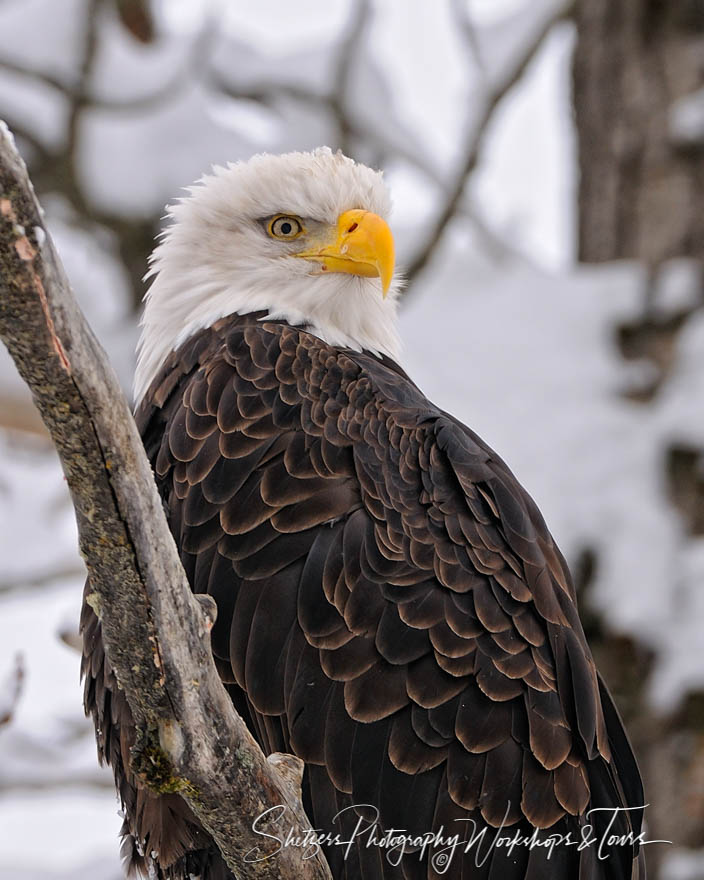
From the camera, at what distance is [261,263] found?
131 inches

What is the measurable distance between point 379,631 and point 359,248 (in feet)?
3.74

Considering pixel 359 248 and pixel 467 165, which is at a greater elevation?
pixel 467 165

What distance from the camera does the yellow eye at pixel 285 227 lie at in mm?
3305

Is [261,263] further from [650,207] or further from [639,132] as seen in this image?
[639,132]

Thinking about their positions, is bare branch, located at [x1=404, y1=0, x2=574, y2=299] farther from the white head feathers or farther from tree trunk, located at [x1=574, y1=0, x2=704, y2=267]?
the white head feathers

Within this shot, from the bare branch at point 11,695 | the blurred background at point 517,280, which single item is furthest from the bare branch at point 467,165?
the bare branch at point 11,695

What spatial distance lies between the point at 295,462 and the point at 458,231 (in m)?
5.73

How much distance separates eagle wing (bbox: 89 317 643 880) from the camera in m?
2.60

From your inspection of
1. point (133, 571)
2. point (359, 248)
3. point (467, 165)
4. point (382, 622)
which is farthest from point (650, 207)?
point (133, 571)

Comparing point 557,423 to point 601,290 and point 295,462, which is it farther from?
point 295,462

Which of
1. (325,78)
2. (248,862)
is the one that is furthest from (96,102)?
(248,862)

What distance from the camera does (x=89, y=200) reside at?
22.5 ft

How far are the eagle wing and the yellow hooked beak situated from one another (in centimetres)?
56

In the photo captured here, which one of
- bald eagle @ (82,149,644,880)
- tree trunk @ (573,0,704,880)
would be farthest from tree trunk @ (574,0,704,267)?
bald eagle @ (82,149,644,880)
